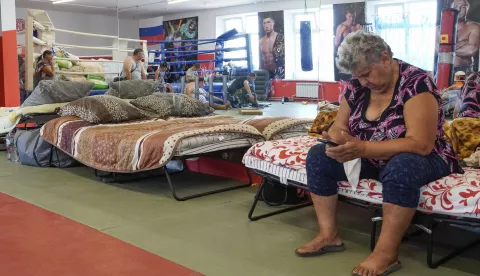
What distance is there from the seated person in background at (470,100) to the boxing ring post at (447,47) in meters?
0.31

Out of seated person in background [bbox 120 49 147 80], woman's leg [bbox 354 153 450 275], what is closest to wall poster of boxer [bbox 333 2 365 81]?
woman's leg [bbox 354 153 450 275]

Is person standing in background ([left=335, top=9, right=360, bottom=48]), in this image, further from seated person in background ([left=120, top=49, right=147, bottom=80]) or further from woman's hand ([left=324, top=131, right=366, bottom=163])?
seated person in background ([left=120, top=49, right=147, bottom=80])

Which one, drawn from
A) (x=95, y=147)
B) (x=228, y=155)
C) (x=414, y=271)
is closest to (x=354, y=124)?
(x=414, y=271)

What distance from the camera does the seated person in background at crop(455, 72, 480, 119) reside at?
317 cm

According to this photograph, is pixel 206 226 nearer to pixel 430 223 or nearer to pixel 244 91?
pixel 430 223

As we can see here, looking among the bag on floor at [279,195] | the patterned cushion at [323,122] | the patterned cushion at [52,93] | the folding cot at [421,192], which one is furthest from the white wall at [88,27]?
the folding cot at [421,192]

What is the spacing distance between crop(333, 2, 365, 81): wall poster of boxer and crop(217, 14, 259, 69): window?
714 millimetres

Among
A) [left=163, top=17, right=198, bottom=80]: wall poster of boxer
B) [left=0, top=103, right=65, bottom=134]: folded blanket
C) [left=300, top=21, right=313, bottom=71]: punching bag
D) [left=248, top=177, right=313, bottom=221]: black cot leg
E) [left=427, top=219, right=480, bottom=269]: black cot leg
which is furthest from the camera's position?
[left=0, top=103, right=65, bottom=134]: folded blanket

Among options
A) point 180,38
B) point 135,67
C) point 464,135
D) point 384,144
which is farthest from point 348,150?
point 135,67

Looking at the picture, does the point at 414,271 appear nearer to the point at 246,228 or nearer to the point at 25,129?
the point at 246,228

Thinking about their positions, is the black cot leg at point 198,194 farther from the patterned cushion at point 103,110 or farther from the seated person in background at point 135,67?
the seated person in background at point 135,67

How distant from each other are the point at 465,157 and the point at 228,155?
77.3 inches

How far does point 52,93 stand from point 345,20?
3106 mm

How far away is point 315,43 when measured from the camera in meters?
4.67
